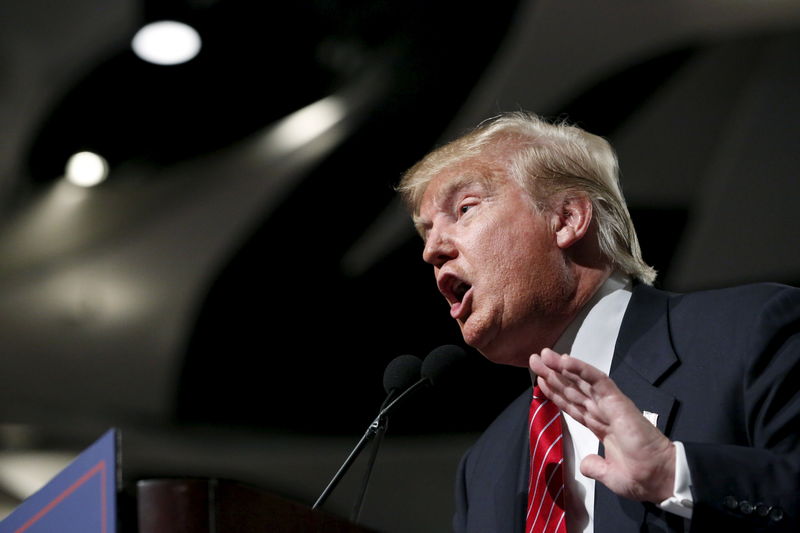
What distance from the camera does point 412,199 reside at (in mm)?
2441

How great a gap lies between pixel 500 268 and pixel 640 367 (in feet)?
1.32

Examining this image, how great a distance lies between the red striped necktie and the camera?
1777mm

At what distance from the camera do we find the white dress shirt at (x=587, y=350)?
1.75m

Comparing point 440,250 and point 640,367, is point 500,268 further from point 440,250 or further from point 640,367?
point 640,367

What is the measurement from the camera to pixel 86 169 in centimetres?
→ 507

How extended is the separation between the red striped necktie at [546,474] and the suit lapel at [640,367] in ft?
0.42

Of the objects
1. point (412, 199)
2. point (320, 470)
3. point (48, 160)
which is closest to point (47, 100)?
point (48, 160)

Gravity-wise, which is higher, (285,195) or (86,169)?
(86,169)

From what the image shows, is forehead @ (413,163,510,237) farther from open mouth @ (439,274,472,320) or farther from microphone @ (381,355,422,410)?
microphone @ (381,355,422,410)

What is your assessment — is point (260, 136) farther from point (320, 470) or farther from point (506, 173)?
point (506, 173)

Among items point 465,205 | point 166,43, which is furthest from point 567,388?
point 166,43

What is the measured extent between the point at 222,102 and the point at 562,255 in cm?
328

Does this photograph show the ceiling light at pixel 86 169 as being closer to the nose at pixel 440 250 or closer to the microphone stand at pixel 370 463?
the nose at pixel 440 250

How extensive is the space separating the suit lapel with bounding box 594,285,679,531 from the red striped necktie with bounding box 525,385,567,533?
0.42 feet
